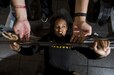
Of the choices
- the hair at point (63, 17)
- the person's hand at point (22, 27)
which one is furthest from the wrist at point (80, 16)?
the hair at point (63, 17)

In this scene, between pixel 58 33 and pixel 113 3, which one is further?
pixel 58 33

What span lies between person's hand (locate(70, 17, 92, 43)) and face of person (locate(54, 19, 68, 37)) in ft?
2.28

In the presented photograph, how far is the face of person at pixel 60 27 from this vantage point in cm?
116

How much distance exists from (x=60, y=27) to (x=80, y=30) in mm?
724

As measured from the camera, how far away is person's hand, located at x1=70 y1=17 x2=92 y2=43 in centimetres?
45

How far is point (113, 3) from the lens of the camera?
26.9 inches

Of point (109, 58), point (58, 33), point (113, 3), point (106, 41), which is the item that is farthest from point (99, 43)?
point (109, 58)

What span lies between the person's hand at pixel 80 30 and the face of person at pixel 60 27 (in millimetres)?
693

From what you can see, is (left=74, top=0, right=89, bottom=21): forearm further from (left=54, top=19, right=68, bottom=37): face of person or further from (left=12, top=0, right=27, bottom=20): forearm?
(left=54, top=19, right=68, bottom=37): face of person

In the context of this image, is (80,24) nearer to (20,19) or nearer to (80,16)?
(80,16)

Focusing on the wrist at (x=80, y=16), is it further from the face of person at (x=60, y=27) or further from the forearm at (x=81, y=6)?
the face of person at (x=60, y=27)

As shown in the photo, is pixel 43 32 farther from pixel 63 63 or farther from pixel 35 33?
pixel 63 63

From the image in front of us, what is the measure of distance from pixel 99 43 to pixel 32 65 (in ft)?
3.57

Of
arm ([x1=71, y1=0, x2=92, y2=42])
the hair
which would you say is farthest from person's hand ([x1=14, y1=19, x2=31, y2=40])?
the hair
